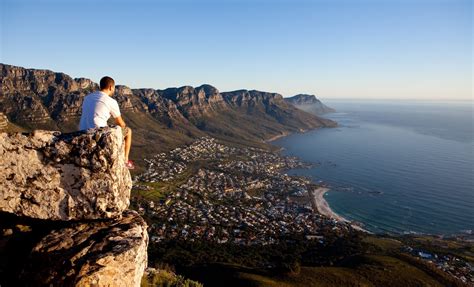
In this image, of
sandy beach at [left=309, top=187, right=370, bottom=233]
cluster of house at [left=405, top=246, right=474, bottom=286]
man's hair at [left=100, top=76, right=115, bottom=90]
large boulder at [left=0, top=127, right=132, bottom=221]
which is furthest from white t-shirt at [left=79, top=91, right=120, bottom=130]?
sandy beach at [left=309, top=187, right=370, bottom=233]

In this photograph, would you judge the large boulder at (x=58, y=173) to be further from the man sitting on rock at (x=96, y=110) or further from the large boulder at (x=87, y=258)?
the man sitting on rock at (x=96, y=110)

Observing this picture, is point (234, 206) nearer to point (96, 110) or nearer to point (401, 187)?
point (401, 187)

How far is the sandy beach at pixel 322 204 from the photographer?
3686 inches

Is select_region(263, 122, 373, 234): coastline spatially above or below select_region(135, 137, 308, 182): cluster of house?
below

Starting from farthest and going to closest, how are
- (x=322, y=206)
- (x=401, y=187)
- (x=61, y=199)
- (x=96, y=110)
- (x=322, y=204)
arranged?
(x=401, y=187), (x=322, y=204), (x=322, y=206), (x=96, y=110), (x=61, y=199)

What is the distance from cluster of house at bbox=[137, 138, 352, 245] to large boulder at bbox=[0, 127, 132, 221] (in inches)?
2559

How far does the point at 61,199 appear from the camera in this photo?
873cm

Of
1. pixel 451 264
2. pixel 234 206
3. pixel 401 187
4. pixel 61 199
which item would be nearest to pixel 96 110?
pixel 61 199

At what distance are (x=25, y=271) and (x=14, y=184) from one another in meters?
2.17

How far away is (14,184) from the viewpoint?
856 cm

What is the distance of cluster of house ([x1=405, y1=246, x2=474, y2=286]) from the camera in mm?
62438

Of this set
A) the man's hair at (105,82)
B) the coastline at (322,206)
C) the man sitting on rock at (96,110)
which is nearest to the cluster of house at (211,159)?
the coastline at (322,206)

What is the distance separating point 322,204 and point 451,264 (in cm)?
4200

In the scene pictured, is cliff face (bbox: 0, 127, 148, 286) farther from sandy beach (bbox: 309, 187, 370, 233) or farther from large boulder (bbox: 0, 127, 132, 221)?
sandy beach (bbox: 309, 187, 370, 233)
